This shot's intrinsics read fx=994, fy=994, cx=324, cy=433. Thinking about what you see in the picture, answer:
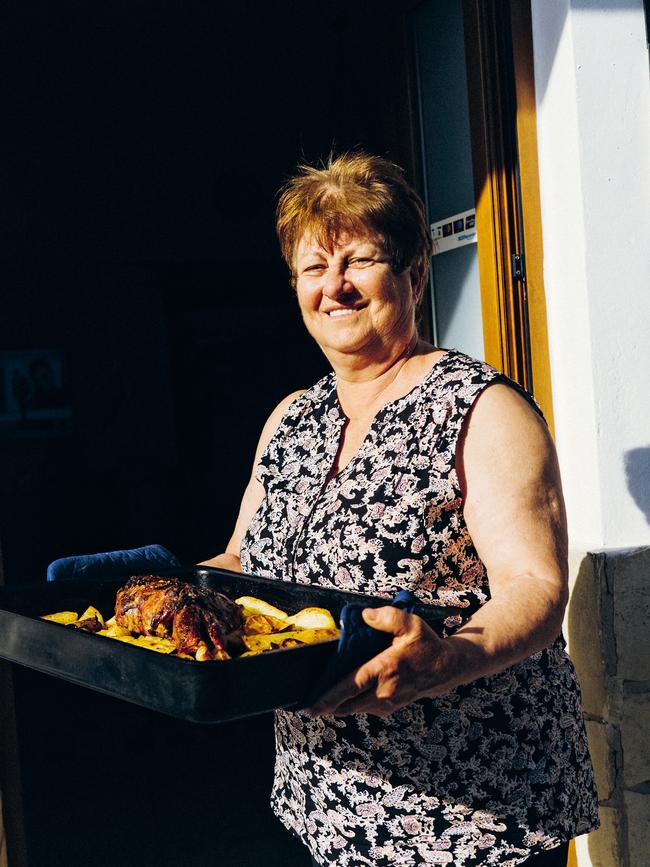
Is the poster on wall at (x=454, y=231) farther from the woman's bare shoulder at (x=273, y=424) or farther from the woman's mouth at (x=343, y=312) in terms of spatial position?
the woman's mouth at (x=343, y=312)

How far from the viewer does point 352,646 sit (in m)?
1.19

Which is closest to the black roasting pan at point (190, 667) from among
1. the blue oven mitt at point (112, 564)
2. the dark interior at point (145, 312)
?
the blue oven mitt at point (112, 564)

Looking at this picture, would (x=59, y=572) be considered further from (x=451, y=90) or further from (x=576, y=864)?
(x=451, y=90)

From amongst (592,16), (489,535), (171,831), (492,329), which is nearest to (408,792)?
(489,535)

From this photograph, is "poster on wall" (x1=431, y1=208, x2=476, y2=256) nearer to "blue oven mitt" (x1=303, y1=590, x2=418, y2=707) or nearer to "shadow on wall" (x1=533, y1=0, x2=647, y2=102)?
"shadow on wall" (x1=533, y1=0, x2=647, y2=102)

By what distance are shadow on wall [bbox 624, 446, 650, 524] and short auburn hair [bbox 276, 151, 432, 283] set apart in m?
0.86

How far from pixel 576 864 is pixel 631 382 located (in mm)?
1183

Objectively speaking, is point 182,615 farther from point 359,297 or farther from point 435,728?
point 359,297

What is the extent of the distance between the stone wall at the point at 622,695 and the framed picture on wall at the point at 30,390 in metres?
6.33

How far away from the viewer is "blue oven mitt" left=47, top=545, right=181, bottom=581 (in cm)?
185

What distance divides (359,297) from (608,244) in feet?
2.92

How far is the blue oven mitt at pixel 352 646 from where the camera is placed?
1182 mm

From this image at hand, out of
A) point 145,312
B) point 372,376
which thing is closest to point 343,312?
point 372,376

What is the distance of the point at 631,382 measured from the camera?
237 cm
